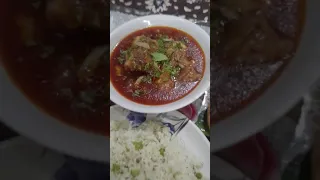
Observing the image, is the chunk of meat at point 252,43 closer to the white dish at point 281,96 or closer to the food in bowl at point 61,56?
the white dish at point 281,96

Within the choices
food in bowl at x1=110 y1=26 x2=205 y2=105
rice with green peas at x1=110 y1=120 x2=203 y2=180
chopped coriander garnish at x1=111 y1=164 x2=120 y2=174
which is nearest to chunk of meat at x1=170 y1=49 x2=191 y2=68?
food in bowl at x1=110 y1=26 x2=205 y2=105

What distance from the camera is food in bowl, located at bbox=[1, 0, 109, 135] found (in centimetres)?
75

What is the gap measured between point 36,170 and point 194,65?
1.22 feet

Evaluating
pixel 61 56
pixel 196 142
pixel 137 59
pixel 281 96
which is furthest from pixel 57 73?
pixel 281 96

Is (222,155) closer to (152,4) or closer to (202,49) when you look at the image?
(202,49)

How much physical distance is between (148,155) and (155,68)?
168mm

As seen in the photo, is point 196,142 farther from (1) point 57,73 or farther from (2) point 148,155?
(1) point 57,73

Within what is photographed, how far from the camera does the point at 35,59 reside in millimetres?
760

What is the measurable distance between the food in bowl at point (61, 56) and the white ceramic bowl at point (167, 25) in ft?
0.08

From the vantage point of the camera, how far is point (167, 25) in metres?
0.75

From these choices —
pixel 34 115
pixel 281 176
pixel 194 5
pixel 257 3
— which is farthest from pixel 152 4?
pixel 281 176

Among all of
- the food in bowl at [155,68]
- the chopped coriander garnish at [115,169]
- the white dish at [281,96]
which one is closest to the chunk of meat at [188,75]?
the food in bowl at [155,68]

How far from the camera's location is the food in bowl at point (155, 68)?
72cm

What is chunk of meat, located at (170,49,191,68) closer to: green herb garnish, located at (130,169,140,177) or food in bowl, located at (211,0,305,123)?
food in bowl, located at (211,0,305,123)
